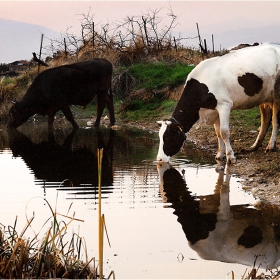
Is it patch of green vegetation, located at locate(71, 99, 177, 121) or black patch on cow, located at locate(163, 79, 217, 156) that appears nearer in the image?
black patch on cow, located at locate(163, 79, 217, 156)

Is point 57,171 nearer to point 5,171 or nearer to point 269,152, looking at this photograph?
point 5,171

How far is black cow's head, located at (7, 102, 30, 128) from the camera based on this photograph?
18.2 metres

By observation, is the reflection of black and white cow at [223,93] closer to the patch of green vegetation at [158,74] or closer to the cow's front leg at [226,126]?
the cow's front leg at [226,126]

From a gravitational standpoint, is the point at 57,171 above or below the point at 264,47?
below

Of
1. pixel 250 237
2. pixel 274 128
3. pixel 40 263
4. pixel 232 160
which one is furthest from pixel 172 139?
pixel 40 263

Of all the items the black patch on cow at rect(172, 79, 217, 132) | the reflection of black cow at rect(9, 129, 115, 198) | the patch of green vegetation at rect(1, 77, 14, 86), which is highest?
the patch of green vegetation at rect(1, 77, 14, 86)

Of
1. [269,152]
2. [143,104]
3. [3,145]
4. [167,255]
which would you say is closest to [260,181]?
[269,152]

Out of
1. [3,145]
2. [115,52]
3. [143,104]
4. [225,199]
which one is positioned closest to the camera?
[225,199]

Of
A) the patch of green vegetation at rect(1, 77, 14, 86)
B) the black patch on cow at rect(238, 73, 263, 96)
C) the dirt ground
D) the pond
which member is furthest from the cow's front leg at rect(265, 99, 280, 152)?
Answer: the patch of green vegetation at rect(1, 77, 14, 86)

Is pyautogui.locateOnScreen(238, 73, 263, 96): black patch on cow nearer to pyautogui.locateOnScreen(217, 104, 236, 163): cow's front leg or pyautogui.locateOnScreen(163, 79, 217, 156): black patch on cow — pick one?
pyautogui.locateOnScreen(217, 104, 236, 163): cow's front leg

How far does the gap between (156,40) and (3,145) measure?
1263 centimetres

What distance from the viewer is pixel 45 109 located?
704 inches

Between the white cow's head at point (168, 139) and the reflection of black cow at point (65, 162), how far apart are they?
0.92 m

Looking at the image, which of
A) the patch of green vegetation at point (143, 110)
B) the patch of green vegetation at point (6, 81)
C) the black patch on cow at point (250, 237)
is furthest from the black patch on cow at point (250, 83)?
the patch of green vegetation at point (6, 81)
